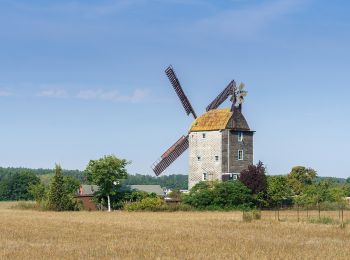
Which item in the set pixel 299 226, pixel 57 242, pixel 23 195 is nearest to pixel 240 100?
pixel 299 226

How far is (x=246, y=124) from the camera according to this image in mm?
81812

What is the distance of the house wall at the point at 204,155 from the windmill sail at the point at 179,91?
14.3ft

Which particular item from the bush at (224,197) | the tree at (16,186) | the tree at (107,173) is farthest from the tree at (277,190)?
the tree at (16,186)

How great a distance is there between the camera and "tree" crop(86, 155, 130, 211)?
77.8 metres

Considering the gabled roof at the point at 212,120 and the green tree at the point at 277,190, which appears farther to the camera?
the gabled roof at the point at 212,120

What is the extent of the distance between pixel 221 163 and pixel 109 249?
172 feet

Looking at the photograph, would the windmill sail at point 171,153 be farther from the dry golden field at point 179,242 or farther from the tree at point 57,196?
the dry golden field at point 179,242

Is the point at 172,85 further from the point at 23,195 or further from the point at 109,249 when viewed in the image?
the point at 23,195

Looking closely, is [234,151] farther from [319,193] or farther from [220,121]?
[319,193]

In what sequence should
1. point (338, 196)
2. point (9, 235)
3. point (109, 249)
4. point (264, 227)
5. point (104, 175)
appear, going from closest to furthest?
point (109, 249)
point (9, 235)
point (264, 227)
point (104, 175)
point (338, 196)

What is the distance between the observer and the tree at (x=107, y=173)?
255 feet

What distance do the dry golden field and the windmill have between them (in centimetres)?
3587

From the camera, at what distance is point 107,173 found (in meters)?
77.9

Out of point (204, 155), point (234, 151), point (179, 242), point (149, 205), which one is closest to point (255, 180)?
point (234, 151)
